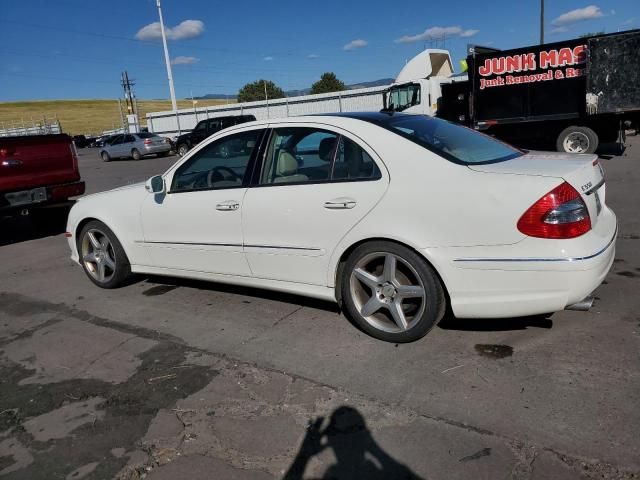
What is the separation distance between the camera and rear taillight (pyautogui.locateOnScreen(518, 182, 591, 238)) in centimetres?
305

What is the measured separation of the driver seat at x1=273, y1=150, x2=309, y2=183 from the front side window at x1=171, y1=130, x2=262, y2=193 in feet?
0.94

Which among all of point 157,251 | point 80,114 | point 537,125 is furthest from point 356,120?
point 80,114

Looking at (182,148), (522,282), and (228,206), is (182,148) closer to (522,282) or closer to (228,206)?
(228,206)

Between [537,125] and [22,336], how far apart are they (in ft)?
41.8

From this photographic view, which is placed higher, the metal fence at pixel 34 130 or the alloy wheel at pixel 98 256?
the metal fence at pixel 34 130

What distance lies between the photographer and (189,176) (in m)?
4.63

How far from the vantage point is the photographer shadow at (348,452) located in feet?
7.94

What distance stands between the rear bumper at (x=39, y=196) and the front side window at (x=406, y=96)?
37.7ft

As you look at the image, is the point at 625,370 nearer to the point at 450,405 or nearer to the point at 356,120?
the point at 450,405

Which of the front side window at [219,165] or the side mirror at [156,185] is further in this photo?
the side mirror at [156,185]

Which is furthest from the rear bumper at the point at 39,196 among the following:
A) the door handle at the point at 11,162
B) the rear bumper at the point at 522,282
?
the rear bumper at the point at 522,282

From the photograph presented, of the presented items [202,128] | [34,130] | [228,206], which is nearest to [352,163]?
[228,206]

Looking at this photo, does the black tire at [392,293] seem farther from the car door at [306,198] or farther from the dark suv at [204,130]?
the dark suv at [204,130]

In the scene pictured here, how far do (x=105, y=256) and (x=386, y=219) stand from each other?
3.16 m
